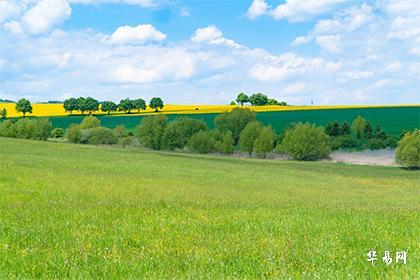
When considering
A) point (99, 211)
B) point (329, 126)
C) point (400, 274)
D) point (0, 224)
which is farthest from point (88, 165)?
point (329, 126)

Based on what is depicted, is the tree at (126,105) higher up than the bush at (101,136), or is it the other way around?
the tree at (126,105)

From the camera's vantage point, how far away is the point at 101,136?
134250 mm

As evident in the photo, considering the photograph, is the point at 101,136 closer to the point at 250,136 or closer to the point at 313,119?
the point at 250,136

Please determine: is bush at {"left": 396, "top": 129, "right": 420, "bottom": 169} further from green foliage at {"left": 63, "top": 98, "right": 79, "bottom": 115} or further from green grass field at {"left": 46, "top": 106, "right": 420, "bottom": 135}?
green foliage at {"left": 63, "top": 98, "right": 79, "bottom": 115}

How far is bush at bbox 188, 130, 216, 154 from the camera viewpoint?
12850 cm

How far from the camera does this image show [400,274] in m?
7.71

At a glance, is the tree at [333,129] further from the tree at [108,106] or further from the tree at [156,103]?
the tree at [108,106]

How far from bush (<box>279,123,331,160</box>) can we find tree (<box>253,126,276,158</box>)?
4.71 m

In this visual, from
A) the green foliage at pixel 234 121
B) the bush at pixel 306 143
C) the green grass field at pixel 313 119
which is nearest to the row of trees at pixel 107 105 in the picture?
the green grass field at pixel 313 119

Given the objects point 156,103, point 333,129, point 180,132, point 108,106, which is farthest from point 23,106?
point 333,129

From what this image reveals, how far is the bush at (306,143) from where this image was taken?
4599 inches

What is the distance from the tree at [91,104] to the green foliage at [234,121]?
207 ft

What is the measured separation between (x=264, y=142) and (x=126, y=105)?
8534cm

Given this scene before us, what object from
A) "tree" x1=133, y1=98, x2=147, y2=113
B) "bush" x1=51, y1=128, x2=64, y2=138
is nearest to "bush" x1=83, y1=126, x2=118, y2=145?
"bush" x1=51, y1=128, x2=64, y2=138
